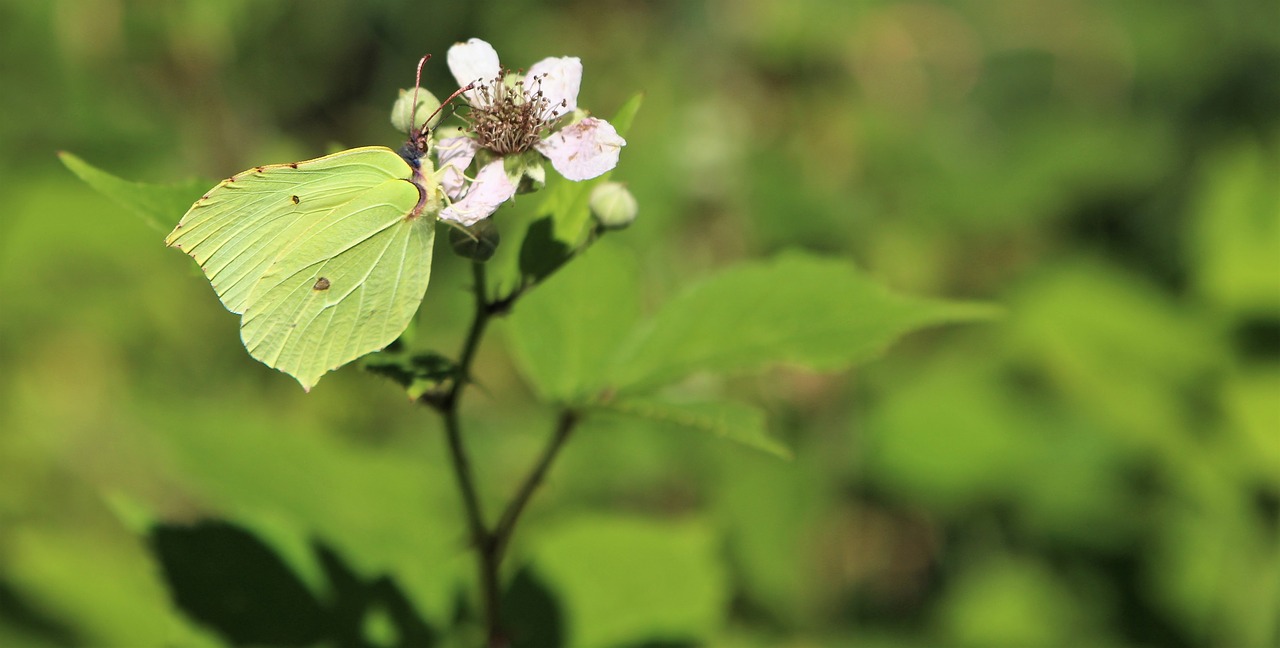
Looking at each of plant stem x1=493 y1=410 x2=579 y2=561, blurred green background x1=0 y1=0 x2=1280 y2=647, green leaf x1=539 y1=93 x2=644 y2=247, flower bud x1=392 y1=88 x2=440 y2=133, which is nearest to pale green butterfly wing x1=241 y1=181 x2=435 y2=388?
flower bud x1=392 y1=88 x2=440 y2=133

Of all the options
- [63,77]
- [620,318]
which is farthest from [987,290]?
[63,77]

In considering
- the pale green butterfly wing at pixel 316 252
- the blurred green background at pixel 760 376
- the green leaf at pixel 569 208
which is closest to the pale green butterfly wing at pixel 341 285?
the pale green butterfly wing at pixel 316 252

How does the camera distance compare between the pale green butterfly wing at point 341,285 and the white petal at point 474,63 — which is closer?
the pale green butterfly wing at point 341,285

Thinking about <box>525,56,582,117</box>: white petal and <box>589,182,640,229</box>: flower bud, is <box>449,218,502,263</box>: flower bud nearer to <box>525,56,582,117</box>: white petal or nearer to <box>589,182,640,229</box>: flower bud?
<box>589,182,640,229</box>: flower bud

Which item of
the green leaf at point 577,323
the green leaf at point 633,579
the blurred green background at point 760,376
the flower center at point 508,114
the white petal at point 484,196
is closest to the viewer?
the white petal at point 484,196

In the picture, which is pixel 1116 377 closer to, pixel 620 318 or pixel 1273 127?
pixel 620 318

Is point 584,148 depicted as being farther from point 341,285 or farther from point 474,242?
point 341,285

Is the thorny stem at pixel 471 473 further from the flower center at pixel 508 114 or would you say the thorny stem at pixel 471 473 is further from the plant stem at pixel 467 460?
the flower center at pixel 508 114
